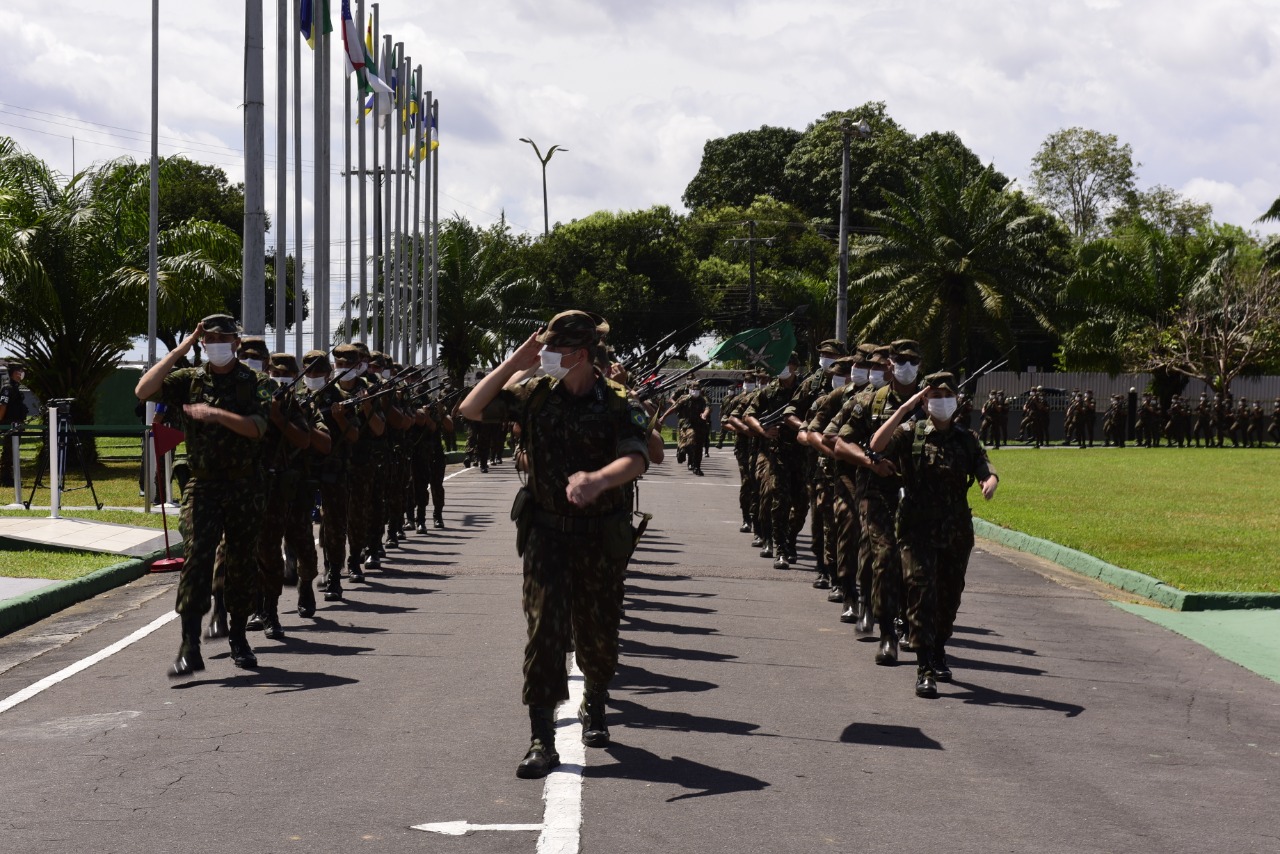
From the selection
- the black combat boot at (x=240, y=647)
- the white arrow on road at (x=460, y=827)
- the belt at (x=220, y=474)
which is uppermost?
the belt at (x=220, y=474)

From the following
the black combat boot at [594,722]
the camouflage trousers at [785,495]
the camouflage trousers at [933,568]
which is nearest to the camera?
the black combat boot at [594,722]

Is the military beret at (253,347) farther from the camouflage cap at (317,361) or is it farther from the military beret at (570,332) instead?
the military beret at (570,332)

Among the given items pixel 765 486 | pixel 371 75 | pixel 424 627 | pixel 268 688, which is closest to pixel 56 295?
pixel 371 75

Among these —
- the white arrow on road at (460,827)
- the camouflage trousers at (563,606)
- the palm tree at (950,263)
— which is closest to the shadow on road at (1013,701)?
the camouflage trousers at (563,606)

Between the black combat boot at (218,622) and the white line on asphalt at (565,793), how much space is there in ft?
9.06

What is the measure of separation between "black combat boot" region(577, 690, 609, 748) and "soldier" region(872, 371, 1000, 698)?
2.15 m

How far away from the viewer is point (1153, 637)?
11.2 m

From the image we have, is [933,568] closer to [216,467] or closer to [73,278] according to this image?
[216,467]

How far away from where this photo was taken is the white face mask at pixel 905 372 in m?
9.07

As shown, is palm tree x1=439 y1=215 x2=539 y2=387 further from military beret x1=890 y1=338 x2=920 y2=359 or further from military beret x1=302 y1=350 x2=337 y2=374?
military beret x1=890 y1=338 x2=920 y2=359

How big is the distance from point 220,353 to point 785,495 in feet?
22.5

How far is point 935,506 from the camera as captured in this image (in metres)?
8.62

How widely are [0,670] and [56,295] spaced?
Result: 885 inches

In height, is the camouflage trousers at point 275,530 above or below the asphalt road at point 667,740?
above
